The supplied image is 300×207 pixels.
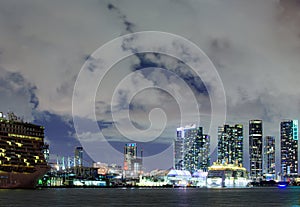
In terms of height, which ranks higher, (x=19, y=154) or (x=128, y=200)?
(x=19, y=154)

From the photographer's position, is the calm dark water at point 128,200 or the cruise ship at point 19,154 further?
the cruise ship at point 19,154

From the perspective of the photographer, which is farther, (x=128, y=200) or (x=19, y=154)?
(x=19, y=154)

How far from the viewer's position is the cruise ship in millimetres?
127500

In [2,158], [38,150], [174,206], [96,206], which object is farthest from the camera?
[38,150]

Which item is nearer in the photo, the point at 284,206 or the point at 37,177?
the point at 284,206

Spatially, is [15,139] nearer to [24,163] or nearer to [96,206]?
[24,163]

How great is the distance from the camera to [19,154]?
5182 inches

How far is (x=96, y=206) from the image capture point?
65.6 metres

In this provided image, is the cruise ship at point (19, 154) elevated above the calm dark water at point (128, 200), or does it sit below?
above

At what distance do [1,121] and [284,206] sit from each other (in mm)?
81516

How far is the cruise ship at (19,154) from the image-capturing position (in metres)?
128

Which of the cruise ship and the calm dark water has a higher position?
the cruise ship

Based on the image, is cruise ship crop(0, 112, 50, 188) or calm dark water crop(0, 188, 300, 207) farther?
cruise ship crop(0, 112, 50, 188)

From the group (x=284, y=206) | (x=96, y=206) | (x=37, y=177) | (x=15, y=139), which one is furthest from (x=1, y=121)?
(x=284, y=206)
